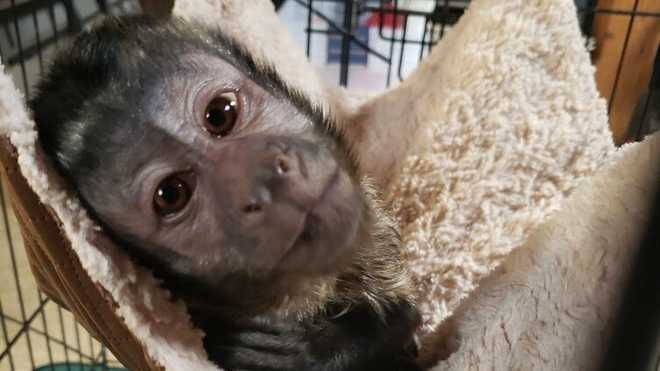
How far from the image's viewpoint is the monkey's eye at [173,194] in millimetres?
763

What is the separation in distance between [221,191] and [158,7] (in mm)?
563

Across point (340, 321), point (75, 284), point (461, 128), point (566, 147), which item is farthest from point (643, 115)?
point (75, 284)

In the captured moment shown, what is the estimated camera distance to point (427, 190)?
3.97 ft

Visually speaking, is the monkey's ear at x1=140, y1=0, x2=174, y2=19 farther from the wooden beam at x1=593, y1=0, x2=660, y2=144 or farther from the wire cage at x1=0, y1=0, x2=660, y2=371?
the wooden beam at x1=593, y1=0, x2=660, y2=144

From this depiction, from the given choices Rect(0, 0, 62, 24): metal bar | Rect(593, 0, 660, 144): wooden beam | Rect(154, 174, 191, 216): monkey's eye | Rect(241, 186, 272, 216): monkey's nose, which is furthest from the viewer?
Rect(593, 0, 660, 144): wooden beam

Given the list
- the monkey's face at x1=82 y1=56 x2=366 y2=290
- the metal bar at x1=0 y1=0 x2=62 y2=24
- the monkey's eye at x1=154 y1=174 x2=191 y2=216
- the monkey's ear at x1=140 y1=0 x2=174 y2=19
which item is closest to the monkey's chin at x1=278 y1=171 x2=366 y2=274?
the monkey's face at x1=82 y1=56 x2=366 y2=290

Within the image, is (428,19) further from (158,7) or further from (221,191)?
(221,191)

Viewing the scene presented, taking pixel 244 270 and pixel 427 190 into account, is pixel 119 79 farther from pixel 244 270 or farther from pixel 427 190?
pixel 427 190

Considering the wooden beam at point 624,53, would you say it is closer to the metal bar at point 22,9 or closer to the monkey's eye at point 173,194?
the monkey's eye at point 173,194

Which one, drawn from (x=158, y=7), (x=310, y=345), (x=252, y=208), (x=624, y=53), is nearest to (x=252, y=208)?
(x=252, y=208)

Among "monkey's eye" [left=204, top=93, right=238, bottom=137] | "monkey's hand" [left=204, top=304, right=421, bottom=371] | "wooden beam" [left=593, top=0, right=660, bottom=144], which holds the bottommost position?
"monkey's hand" [left=204, top=304, right=421, bottom=371]

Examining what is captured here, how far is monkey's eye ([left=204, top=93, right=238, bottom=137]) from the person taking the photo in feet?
2.63

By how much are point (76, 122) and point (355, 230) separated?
0.38 m

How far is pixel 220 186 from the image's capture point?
0.71 metres
